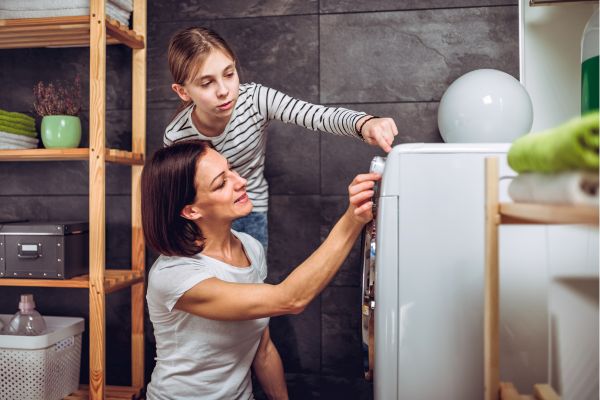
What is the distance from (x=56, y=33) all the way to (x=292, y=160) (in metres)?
0.93

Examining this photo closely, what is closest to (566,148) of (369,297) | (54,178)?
(369,297)

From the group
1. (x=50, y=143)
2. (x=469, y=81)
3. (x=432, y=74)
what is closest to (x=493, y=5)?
(x=432, y=74)

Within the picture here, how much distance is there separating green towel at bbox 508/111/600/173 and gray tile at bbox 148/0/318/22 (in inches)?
57.1

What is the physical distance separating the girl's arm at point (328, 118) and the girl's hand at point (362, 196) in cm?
A: 15

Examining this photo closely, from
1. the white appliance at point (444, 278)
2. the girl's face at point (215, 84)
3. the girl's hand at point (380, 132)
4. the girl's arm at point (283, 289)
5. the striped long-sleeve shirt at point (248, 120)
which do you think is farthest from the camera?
the striped long-sleeve shirt at point (248, 120)

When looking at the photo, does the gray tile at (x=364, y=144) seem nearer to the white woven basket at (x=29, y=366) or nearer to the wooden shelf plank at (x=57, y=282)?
the wooden shelf plank at (x=57, y=282)

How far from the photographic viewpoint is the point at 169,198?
1357mm

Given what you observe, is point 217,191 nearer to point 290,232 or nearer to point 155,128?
point 290,232

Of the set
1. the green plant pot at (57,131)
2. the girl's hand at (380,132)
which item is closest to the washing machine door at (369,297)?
the girl's hand at (380,132)

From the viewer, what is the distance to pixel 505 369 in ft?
3.60

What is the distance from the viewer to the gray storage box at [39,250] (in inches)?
70.9

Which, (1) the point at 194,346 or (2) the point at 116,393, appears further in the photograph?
(2) the point at 116,393

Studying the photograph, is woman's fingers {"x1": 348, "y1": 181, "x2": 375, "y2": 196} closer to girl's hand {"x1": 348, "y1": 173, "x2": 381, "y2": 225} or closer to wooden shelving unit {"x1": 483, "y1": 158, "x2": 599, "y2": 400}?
girl's hand {"x1": 348, "y1": 173, "x2": 381, "y2": 225}

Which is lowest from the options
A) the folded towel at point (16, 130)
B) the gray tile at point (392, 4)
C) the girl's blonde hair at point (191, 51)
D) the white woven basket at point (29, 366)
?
the white woven basket at point (29, 366)
